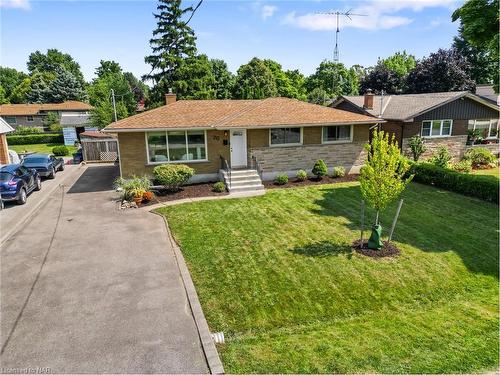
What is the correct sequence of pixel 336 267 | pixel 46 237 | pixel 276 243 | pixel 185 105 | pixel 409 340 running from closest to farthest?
1. pixel 409 340
2. pixel 336 267
3. pixel 276 243
4. pixel 46 237
5. pixel 185 105

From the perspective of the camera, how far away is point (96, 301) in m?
8.08

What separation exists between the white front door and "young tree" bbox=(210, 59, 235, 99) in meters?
41.7

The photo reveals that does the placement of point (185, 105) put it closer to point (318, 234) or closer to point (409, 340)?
point (318, 234)

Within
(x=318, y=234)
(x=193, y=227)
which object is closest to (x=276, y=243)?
(x=318, y=234)

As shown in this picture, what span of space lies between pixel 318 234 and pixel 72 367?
8259mm

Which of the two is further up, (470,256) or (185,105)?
(185,105)

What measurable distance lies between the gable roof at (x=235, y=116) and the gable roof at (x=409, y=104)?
5.54 metres

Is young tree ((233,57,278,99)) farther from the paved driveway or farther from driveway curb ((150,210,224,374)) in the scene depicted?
driveway curb ((150,210,224,374))

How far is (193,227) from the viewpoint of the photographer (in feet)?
42.0

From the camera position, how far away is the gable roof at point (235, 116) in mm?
18109

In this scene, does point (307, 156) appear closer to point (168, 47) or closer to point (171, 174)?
point (171, 174)

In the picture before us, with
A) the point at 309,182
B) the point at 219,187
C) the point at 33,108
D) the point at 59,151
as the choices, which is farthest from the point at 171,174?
the point at 33,108

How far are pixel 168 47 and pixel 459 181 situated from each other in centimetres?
4023

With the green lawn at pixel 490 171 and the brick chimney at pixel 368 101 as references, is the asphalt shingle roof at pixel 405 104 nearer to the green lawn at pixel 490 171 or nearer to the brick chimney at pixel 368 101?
the brick chimney at pixel 368 101
